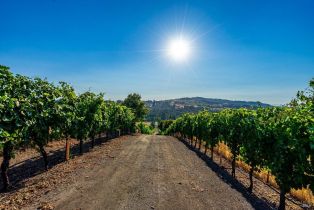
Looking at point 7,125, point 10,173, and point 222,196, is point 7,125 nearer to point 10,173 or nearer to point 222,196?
point 10,173

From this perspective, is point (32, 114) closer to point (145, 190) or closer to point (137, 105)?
point (145, 190)

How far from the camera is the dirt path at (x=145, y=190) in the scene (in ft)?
36.6

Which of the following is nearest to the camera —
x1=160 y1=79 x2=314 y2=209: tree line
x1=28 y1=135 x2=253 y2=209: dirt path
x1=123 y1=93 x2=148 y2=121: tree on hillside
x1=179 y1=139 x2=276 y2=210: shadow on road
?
x1=160 y1=79 x2=314 y2=209: tree line

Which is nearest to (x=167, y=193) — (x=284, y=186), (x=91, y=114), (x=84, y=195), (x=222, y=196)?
(x=222, y=196)

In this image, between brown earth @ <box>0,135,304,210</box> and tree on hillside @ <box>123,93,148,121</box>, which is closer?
brown earth @ <box>0,135,304,210</box>

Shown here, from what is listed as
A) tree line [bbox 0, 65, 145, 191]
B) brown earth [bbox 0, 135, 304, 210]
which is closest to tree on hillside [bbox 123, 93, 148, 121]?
tree line [bbox 0, 65, 145, 191]

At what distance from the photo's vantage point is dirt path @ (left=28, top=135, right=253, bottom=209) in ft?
36.6

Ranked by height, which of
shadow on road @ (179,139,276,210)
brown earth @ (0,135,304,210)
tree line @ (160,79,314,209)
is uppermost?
tree line @ (160,79,314,209)

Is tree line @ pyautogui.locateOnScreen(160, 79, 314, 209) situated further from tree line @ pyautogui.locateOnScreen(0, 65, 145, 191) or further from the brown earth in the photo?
tree line @ pyautogui.locateOnScreen(0, 65, 145, 191)

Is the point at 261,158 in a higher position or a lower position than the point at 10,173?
higher

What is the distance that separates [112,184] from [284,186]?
27.3ft

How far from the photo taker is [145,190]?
512 inches

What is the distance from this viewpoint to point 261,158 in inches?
539

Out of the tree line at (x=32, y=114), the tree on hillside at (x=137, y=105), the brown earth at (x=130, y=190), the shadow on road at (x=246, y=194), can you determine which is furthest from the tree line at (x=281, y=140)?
the tree on hillside at (x=137, y=105)
